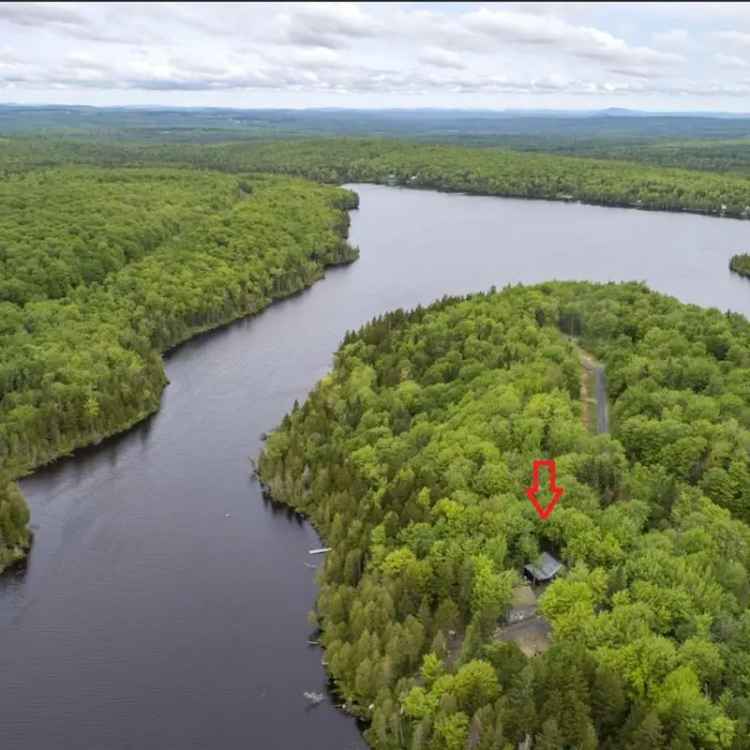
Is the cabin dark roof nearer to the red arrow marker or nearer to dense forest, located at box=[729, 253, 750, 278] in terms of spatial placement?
the red arrow marker

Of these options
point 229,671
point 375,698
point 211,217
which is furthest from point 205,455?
point 211,217

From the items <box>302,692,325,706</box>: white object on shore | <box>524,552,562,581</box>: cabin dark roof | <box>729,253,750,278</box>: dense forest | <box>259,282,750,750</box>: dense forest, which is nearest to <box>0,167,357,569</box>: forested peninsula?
<box>259,282,750,750</box>: dense forest

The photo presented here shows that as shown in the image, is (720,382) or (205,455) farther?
(205,455)

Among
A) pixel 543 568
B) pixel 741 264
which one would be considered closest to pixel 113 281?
pixel 543 568

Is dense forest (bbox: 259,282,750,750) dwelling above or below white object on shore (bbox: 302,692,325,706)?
above

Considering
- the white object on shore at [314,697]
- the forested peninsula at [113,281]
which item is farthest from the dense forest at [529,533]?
the forested peninsula at [113,281]

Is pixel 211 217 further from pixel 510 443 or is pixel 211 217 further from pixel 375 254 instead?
pixel 510 443

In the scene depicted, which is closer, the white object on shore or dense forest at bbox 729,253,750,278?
the white object on shore
